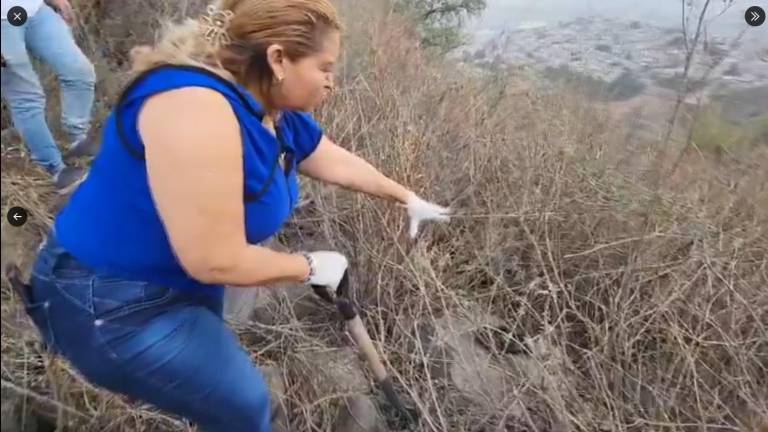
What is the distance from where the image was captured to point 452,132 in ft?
9.09

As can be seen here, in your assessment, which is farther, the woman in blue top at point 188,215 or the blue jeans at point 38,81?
the blue jeans at point 38,81

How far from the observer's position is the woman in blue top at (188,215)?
118 centimetres

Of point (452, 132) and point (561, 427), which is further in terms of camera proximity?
point (452, 132)

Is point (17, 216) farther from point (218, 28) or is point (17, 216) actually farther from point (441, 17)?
point (441, 17)

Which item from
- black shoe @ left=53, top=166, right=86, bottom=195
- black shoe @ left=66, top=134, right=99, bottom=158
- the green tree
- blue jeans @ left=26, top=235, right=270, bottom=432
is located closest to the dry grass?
black shoe @ left=53, top=166, right=86, bottom=195

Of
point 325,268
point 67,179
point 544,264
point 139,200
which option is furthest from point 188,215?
point 544,264

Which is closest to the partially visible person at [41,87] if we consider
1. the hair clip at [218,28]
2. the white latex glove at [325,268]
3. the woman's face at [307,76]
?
the hair clip at [218,28]

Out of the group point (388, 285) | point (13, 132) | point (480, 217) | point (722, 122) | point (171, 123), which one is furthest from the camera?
point (722, 122)

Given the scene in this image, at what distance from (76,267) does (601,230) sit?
1612mm

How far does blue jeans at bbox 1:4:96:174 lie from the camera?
136cm

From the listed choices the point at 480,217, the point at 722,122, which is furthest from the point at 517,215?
the point at 722,122

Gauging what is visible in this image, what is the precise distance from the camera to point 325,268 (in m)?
1.52

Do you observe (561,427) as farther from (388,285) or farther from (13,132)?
(13,132)

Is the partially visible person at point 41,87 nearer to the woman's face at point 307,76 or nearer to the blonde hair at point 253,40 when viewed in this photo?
the blonde hair at point 253,40
